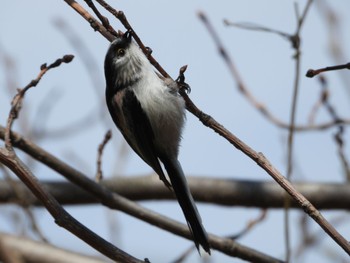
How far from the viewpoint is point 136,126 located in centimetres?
325

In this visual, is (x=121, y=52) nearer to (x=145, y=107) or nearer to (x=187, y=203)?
(x=145, y=107)

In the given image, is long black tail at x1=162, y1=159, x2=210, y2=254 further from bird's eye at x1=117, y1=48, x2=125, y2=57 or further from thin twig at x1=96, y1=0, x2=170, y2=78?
thin twig at x1=96, y1=0, x2=170, y2=78

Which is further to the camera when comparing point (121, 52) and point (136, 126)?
point (121, 52)

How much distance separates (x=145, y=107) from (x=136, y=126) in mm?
99

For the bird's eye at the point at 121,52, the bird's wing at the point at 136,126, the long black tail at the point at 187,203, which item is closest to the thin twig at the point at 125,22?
the long black tail at the point at 187,203

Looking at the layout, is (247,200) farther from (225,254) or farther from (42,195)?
(42,195)

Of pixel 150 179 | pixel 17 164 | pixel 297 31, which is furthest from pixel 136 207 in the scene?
pixel 17 164

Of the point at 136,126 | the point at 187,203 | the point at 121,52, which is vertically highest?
the point at 121,52

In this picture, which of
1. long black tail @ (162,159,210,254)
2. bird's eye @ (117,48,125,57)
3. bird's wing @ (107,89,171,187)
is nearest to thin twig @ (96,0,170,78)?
long black tail @ (162,159,210,254)

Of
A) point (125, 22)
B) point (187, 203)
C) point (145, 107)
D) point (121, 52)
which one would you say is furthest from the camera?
point (121, 52)

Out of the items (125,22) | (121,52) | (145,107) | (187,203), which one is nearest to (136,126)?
(145,107)

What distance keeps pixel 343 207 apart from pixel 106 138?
5.07 ft

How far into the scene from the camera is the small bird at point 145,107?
10.5ft

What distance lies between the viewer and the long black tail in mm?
2633
